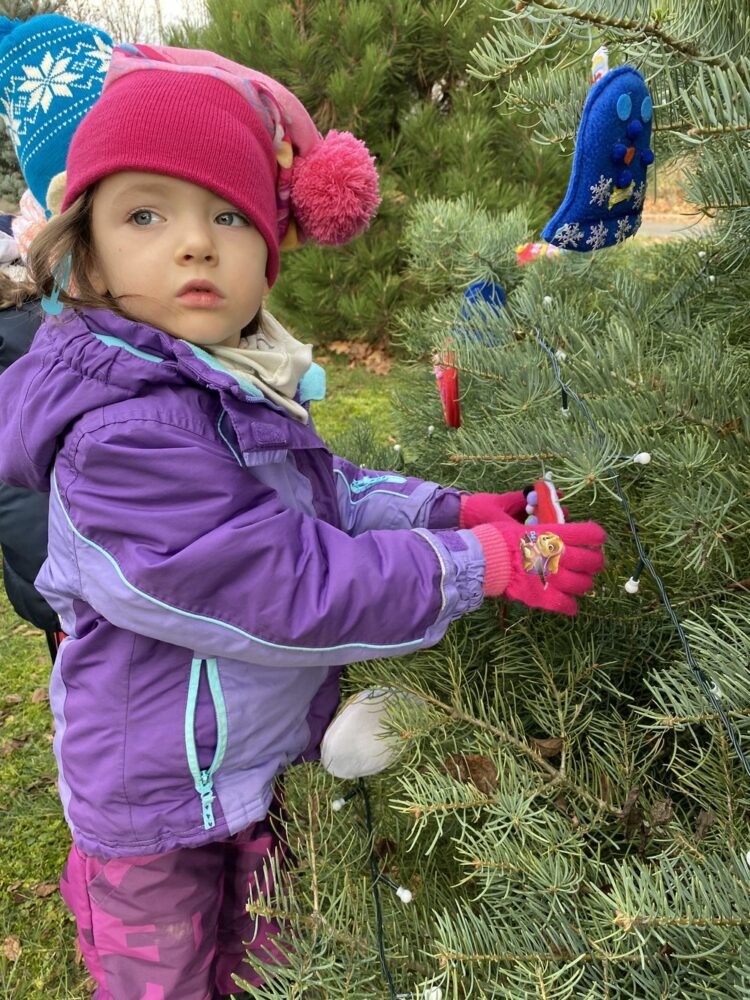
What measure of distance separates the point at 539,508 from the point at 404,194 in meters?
3.79

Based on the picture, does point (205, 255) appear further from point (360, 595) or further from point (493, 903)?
point (493, 903)

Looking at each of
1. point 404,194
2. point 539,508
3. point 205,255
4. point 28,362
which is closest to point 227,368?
point 205,255

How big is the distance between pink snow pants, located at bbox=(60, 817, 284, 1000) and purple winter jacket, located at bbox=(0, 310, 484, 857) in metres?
0.07

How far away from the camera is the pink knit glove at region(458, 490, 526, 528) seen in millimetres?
973

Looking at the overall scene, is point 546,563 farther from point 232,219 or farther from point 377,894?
point 232,219

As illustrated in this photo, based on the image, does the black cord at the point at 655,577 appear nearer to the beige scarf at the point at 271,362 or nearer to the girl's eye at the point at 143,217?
the beige scarf at the point at 271,362

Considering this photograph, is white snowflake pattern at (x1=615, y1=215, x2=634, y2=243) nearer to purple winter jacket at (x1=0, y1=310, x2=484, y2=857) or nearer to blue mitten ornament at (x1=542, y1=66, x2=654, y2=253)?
blue mitten ornament at (x1=542, y1=66, x2=654, y2=253)

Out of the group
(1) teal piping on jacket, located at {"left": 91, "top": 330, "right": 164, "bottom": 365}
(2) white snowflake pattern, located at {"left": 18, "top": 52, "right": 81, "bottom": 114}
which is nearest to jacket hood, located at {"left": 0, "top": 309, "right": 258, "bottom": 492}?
(1) teal piping on jacket, located at {"left": 91, "top": 330, "right": 164, "bottom": 365}

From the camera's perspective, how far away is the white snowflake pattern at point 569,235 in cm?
80

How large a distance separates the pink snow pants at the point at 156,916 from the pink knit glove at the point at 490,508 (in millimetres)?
512

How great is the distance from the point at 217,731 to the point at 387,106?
13.6ft

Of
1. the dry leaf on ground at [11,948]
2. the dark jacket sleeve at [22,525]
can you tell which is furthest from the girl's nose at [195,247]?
the dry leaf on ground at [11,948]

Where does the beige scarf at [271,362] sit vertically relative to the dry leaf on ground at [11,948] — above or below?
above

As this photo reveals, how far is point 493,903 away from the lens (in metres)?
0.62
